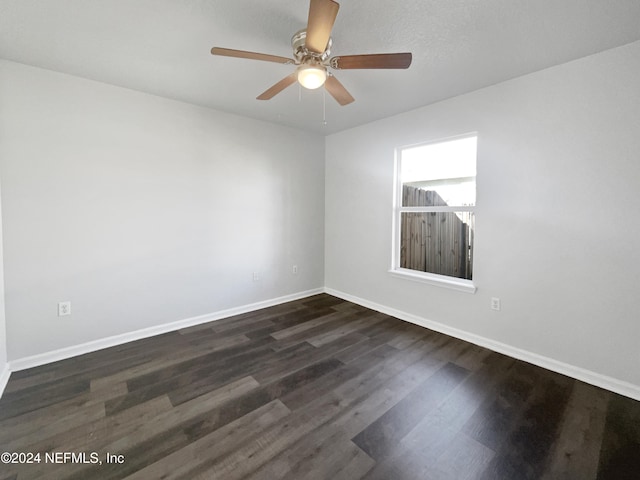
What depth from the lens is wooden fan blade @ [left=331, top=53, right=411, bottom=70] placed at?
1571 millimetres

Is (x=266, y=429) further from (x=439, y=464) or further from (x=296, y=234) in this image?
(x=296, y=234)

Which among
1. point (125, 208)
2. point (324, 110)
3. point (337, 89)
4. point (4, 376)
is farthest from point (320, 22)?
point (4, 376)

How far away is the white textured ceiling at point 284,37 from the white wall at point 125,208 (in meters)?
0.34

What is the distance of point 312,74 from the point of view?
1.72 m

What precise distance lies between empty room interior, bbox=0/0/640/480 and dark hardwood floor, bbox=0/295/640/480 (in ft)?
0.05

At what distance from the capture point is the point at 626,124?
195 centimetres

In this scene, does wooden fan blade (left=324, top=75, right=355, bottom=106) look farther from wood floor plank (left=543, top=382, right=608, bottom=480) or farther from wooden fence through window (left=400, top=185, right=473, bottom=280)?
wood floor plank (left=543, top=382, right=608, bottom=480)

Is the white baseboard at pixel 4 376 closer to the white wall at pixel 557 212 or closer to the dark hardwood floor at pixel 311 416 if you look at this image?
the dark hardwood floor at pixel 311 416

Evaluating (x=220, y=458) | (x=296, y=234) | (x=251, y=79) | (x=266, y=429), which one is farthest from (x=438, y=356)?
(x=251, y=79)

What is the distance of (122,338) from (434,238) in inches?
137

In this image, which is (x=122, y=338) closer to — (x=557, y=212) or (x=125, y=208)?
(x=125, y=208)

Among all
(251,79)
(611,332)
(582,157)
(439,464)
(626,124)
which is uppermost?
(251,79)

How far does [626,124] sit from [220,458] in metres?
3.35

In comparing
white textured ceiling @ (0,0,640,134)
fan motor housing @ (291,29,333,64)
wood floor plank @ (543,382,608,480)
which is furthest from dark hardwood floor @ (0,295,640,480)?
white textured ceiling @ (0,0,640,134)
